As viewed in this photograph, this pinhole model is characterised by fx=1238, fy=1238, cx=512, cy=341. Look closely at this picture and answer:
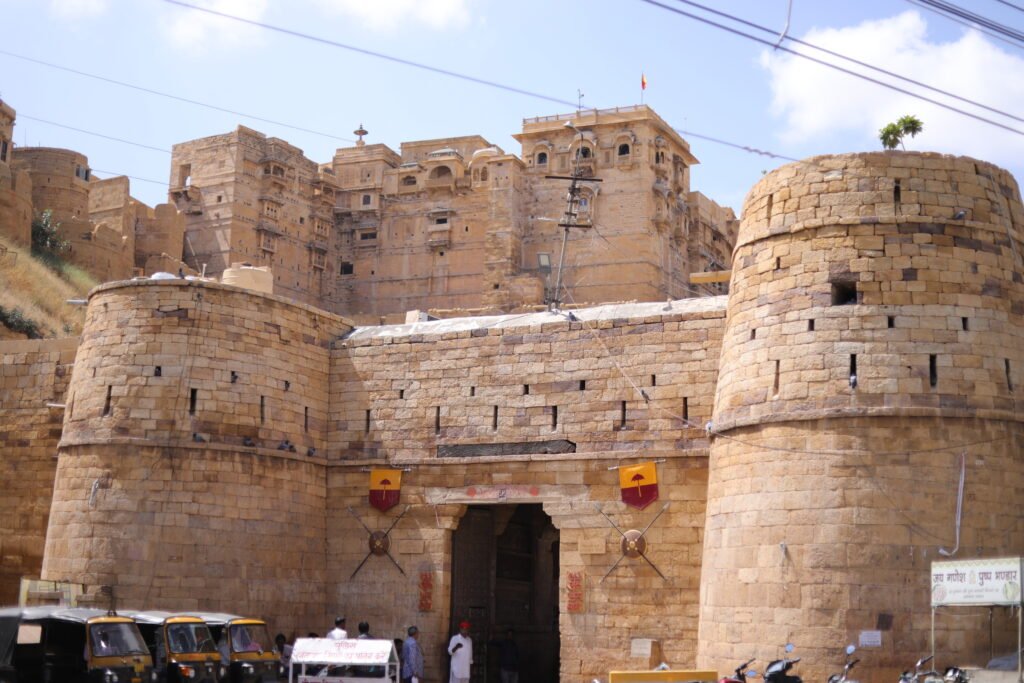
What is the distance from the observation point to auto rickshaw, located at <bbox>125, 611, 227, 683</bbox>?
14766 mm

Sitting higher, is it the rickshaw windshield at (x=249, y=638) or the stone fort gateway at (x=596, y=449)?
the stone fort gateway at (x=596, y=449)

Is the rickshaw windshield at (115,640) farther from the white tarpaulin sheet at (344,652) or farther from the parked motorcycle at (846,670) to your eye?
the parked motorcycle at (846,670)

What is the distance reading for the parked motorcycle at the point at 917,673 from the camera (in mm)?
12888

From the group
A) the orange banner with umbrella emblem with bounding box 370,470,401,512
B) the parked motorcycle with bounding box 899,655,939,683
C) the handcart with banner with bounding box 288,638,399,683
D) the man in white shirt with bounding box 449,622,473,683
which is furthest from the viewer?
the orange banner with umbrella emblem with bounding box 370,470,401,512

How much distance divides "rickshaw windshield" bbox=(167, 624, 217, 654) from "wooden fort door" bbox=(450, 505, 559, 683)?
562 cm

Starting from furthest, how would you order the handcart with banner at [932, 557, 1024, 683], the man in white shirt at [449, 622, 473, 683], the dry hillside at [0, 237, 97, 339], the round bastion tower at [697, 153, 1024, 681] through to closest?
the dry hillside at [0, 237, 97, 339] < the man in white shirt at [449, 622, 473, 683] < the round bastion tower at [697, 153, 1024, 681] < the handcart with banner at [932, 557, 1024, 683]

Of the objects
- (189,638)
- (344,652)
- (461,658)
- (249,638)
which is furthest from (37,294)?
(344,652)

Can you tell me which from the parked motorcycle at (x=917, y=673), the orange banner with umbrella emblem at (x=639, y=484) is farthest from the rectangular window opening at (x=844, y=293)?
the parked motorcycle at (x=917, y=673)

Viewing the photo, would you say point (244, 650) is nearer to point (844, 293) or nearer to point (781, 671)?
point (781, 671)

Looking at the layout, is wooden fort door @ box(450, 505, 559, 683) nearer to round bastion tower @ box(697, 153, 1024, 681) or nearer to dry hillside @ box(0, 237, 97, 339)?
round bastion tower @ box(697, 153, 1024, 681)

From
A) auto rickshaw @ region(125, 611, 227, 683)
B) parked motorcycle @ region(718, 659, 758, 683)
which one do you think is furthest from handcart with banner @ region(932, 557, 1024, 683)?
auto rickshaw @ region(125, 611, 227, 683)

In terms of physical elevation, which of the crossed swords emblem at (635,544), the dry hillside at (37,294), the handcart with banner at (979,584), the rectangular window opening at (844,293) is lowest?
the handcart with banner at (979,584)

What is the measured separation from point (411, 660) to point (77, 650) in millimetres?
5209

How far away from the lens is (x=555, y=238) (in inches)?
2224
